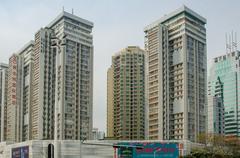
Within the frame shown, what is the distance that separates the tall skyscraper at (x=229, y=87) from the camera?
17384 centimetres

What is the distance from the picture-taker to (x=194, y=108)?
356ft

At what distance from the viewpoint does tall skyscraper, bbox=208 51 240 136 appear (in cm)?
17384

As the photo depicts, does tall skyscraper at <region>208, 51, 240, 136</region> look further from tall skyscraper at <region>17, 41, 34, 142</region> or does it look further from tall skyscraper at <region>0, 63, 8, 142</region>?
tall skyscraper at <region>0, 63, 8, 142</region>

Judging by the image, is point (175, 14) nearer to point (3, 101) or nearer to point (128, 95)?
point (128, 95)

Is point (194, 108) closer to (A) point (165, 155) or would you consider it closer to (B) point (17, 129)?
(A) point (165, 155)

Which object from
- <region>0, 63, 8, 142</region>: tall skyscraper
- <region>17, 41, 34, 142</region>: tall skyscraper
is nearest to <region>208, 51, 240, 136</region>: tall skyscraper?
<region>17, 41, 34, 142</region>: tall skyscraper

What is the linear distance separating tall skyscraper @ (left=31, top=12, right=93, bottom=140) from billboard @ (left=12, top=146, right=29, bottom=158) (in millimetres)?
12328

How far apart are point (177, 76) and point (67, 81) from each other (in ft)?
82.3

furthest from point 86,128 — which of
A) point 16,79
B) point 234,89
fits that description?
point 234,89

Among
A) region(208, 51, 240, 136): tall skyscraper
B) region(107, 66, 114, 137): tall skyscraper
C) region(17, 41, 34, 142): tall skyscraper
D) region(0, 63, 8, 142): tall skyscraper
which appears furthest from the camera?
region(208, 51, 240, 136): tall skyscraper

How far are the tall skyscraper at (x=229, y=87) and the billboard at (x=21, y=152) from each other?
285ft

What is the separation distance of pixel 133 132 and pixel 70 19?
37.6 metres

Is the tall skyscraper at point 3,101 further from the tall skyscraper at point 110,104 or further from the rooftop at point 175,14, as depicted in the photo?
the rooftop at point 175,14

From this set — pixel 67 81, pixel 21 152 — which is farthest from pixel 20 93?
pixel 21 152
